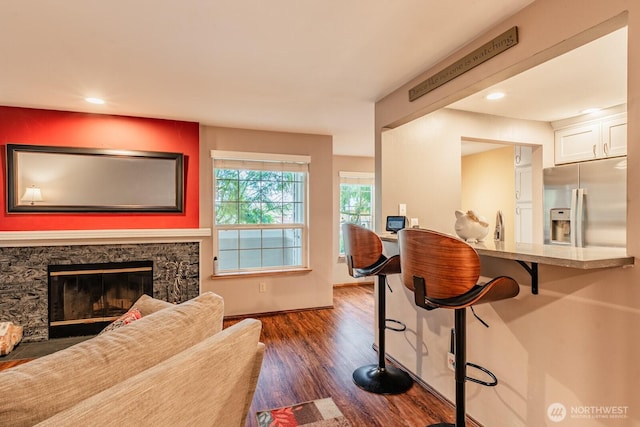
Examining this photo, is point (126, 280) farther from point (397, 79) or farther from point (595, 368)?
point (595, 368)

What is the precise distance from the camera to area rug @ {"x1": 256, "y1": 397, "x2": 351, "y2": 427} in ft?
6.35

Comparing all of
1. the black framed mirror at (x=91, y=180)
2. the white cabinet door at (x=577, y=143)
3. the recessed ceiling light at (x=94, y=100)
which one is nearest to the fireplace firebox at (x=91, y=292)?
the black framed mirror at (x=91, y=180)

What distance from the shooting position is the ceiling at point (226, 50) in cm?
164

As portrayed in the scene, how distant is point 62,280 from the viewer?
323 centimetres

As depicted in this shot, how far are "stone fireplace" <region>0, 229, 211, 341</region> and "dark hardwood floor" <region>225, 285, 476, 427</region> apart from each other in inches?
31.5

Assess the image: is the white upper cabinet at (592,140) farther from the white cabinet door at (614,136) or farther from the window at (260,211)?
the window at (260,211)

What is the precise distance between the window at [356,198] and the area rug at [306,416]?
354 cm

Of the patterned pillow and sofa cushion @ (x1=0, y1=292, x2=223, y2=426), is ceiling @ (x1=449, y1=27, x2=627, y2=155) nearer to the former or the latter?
sofa cushion @ (x1=0, y1=292, x2=223, y2=426)

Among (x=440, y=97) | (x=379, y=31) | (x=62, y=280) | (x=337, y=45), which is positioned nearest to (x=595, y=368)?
(x=440, y=97)

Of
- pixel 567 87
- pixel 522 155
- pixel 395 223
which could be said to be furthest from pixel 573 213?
pixel 395 223

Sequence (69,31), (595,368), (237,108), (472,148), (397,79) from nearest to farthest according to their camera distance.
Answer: (595,368)
(69,31)
(397,79)
(237,108)
(472,148)

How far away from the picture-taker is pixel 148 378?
31.3 inches

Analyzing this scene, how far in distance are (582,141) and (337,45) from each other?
2933 mm

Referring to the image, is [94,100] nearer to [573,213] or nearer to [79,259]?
[79,259]
